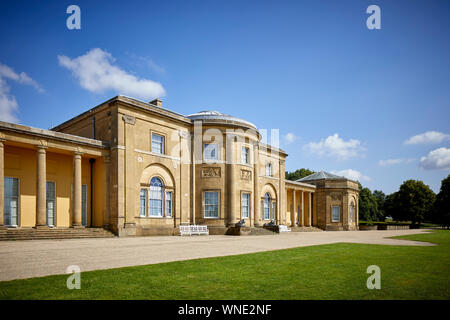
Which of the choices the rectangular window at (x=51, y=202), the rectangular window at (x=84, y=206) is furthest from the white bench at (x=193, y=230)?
the rectangular window at (x=51, y=202)

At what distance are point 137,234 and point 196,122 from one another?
11360mm

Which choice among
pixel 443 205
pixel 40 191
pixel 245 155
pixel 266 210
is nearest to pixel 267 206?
pixel 266 210

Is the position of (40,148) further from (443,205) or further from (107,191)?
(443,205)

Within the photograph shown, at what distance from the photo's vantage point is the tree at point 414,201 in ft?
216

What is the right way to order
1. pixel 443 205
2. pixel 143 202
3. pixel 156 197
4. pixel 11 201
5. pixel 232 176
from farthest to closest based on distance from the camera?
pixel 443 205 → pixel 232 176 → pixel 156 197 → pixel 143 202 → pixel 11 201

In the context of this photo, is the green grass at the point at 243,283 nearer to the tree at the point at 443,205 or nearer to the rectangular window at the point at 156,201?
the rectangular window at the point at 156,201

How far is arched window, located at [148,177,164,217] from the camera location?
86.3 feet

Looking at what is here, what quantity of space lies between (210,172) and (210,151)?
1969 mm

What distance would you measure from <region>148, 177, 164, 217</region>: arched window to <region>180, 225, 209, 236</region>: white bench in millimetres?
2322

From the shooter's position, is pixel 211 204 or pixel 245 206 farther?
pixel 245 206

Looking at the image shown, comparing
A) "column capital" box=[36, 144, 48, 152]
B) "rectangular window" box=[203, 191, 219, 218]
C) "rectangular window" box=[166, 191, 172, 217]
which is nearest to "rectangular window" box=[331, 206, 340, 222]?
"rectangular window" box=[203, 191, 219, 218]

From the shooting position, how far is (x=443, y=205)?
210 ft

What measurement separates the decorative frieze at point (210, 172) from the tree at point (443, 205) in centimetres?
5442

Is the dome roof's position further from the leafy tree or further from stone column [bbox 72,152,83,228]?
the leafy tree
